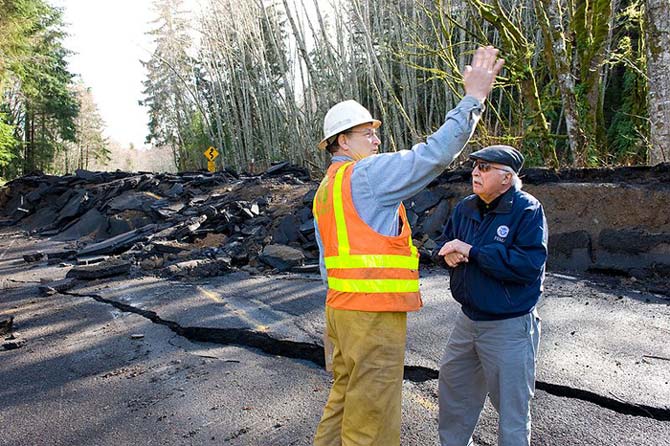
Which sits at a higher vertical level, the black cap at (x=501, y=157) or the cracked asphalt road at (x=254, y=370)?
the black cap at (x=501, y=157)

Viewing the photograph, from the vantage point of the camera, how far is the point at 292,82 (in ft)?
77.3

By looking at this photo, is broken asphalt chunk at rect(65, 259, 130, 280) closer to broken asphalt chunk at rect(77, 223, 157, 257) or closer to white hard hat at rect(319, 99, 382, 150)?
broken asphalt chunk at rect(77, 223, 157, 257)

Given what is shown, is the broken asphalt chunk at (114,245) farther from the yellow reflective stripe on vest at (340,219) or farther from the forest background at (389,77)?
the yellow reflective stripe on vest at (340,219)

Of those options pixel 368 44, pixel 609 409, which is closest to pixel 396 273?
pixel 609 409

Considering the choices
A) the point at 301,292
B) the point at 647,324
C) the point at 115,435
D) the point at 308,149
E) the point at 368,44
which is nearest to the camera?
the point at 115,435

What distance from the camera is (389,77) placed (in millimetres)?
17422

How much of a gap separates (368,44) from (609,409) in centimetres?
1320

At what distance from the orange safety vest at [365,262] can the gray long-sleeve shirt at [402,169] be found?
49mm

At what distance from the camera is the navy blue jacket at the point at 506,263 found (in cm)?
246

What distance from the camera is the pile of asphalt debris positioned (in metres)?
9.33

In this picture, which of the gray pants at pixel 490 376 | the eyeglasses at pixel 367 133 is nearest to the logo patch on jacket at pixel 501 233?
the gray pants at pixel 490 376

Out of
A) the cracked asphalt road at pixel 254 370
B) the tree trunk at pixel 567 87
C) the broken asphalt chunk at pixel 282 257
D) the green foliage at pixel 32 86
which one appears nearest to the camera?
the cracked asphalt road at pixel 254 370

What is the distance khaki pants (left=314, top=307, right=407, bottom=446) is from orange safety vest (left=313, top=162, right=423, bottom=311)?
0.22 feet

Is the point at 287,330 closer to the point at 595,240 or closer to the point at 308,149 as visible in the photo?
the point at 595,240
